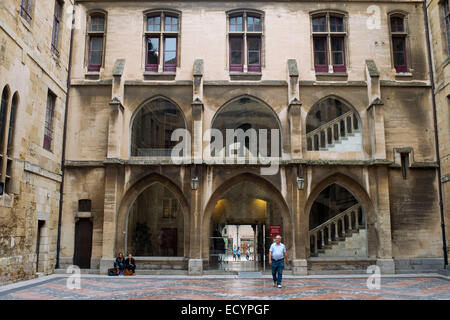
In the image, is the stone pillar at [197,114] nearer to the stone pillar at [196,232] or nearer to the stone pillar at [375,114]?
the stone pillar at [196,232]

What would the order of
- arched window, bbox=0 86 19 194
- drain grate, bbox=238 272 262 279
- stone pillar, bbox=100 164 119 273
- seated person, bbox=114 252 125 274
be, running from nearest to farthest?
arched window, bbox=0 86 19 194 → drain grate, bbox=238 272 262 279 → seated person, bbox=114 252 125 274 → stone pillar, bbox=100 164 119 273

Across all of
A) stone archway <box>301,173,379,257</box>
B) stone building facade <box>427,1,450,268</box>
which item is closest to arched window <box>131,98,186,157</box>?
stone archway <box>301,173,379,257</box>

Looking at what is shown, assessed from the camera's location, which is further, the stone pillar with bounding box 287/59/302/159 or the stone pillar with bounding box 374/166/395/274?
the stone pillar with bounding box 287/59/302/159

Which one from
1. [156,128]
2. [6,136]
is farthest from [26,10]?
[156,128]

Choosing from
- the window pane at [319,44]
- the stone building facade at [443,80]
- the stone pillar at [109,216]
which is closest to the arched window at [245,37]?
the window pane at [319,44]

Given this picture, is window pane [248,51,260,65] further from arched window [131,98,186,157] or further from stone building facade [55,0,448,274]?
arched window [131,98,186,157]

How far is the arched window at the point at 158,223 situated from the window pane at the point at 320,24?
1079 cm

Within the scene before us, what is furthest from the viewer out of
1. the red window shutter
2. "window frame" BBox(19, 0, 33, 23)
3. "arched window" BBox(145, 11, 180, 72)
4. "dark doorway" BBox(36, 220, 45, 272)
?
the red window shutter

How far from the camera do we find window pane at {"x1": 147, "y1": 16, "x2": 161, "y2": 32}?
16.5 m

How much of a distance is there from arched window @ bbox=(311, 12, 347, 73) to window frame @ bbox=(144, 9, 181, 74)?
18.0ft

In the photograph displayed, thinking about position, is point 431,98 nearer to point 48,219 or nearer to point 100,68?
point 100,68

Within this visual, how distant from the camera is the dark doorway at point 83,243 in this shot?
48.3 ft

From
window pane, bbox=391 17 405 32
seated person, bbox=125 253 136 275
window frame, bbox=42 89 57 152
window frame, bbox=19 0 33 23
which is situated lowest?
seated person, bbox=125 253 136 275

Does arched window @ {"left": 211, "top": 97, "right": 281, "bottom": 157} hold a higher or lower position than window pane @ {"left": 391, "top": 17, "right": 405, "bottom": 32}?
lower
